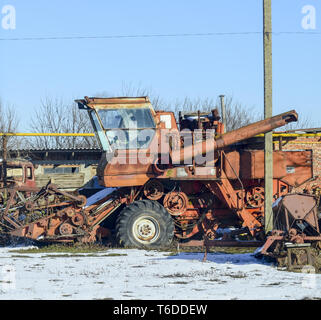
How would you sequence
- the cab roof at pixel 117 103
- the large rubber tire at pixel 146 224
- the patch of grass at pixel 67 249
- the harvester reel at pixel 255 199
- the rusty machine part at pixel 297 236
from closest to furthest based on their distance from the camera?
1. the rusty machine part at pixel 297 236
2. the patch of grass at pixel 67 249
3. the large rubber tire at pixel 146 224
4. the cab roof at pixel 117 103
5. the harvester reel at pixel 255 199

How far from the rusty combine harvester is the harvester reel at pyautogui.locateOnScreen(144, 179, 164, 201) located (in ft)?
0.09

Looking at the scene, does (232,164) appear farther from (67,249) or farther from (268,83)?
(67,249)

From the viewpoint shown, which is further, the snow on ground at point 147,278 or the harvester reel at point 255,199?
the harvester reel at point 255,199

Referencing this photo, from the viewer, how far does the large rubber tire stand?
16.8 metres

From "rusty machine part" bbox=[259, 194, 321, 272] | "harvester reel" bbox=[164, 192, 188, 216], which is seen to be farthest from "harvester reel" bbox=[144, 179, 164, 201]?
"rusty machine part" bbox=[259, 194, 321, 272]

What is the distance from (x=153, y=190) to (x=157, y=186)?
0.17 metres

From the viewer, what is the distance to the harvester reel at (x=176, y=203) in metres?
17.6

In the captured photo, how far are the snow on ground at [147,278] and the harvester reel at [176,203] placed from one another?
2.58m

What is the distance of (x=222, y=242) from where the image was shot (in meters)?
13.8

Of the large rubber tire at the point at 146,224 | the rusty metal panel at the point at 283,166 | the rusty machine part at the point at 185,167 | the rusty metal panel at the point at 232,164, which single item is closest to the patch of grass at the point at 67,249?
the large rubber tire at the point at 146,224

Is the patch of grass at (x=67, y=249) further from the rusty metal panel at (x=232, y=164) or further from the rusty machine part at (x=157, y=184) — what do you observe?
the rusty metal panel at (x=232, y=164)

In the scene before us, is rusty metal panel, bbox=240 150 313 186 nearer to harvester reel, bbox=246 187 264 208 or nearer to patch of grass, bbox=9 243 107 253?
harvester reel, bbox=246 187 264 208

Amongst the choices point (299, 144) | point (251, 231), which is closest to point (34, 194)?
point (251, 231)
